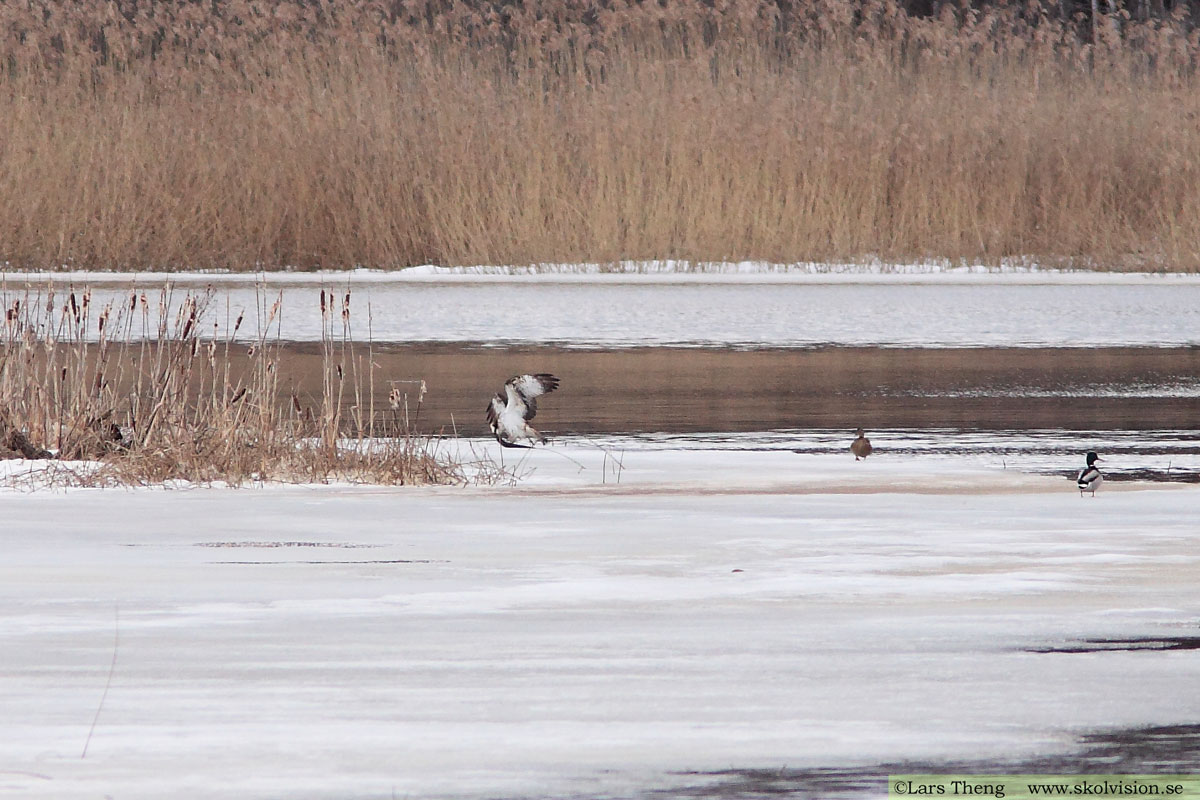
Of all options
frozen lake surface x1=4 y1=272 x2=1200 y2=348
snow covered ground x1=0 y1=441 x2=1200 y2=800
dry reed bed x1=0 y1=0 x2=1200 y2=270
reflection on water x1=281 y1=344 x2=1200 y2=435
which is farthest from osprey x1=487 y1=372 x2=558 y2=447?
dry reed bed x1=0 y1=0 x2=1200 y2=270

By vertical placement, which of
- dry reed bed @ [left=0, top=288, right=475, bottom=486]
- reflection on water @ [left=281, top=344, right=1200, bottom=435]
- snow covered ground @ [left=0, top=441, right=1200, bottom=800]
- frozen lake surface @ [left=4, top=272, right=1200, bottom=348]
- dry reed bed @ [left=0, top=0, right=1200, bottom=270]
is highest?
dry reed bed @ [left=0, top=0, right=1200, bottom=270]

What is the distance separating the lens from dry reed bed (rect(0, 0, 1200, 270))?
16.4 m

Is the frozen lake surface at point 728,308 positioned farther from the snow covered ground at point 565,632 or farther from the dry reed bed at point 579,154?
the snow covered ground at point 565,632

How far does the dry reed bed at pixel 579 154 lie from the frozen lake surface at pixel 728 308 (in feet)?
1.59

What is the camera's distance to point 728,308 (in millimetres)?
14422

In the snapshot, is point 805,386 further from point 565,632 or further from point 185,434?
point 565,632

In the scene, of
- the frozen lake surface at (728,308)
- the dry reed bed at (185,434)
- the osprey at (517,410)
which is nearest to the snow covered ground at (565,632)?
the dry reed bed at (185,434)

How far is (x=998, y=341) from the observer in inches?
505

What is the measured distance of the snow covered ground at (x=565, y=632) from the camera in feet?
11.6

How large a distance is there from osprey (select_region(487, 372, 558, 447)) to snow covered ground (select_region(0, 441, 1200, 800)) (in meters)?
1.17

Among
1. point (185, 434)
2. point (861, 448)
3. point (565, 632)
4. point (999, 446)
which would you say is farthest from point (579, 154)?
point (565, 632)

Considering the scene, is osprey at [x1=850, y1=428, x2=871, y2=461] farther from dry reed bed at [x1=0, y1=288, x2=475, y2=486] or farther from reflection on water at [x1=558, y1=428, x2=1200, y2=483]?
dry reed bed at [x1=0, y1=288, x2=475, y2=486]

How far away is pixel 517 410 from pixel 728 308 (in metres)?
6.42

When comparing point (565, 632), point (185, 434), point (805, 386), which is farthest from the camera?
point (805, 386)
